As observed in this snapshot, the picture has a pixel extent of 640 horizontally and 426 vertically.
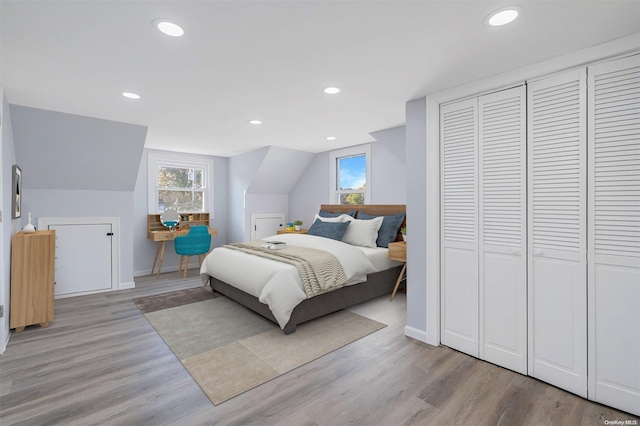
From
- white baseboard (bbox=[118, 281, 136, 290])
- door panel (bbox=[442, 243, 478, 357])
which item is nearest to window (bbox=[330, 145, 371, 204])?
door panel (bbox=[442, 243, 478, 357])

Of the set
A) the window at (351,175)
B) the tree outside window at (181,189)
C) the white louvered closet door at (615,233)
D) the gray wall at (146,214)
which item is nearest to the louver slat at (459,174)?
the white louvered closet door at (615,233)

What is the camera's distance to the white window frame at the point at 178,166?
17.8ft

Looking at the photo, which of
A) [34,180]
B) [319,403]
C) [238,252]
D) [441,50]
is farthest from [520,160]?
[34,180]

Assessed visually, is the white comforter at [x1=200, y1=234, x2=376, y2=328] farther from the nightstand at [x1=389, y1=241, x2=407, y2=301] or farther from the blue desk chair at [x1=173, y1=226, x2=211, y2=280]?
the blue desk chair at [x1=173, y1=226, x2=211, y2=280]

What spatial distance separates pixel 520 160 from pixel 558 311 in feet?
3.60

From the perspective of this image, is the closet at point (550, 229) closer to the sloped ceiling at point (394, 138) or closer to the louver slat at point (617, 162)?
the louver slat at point (617, 162)

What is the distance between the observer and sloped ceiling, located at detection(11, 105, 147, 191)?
3.34 m

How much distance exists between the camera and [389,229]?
4.42 metres

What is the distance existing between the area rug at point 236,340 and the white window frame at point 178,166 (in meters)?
2.32

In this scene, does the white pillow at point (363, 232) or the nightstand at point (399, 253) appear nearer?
the nightstand at point (399, 253)

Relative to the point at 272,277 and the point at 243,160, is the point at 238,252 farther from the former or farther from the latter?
the point at 243,160

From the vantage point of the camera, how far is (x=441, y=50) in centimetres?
197

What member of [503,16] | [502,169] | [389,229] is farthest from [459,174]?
[389,229]

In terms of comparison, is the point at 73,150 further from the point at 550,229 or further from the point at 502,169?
the point at 550,229
